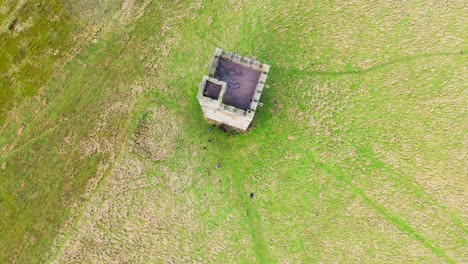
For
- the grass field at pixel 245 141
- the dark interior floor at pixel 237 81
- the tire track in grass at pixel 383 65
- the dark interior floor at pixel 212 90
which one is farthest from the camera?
the tire track in grass at pixel 383 65

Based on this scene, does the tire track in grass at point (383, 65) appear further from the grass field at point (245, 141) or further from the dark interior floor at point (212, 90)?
the dark interior floor at point (212, 90)

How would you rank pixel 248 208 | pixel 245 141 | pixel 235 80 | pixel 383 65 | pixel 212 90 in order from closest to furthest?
1. pixel 212 90
2. pixel 235 80
3. pixel 248 208
4. pixel 245 141
5. pixel 383 65

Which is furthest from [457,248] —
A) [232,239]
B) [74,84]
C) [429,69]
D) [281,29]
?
[74,84]

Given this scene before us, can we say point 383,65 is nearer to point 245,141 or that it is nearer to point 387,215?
point 387,215

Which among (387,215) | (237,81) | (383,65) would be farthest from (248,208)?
(383,65)

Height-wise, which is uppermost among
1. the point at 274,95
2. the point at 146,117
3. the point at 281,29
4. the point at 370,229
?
the point at 281,29

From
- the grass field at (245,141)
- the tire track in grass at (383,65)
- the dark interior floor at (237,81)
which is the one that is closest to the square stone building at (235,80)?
the dark interior floor at (237,81)

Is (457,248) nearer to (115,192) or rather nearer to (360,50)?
(360,50)
